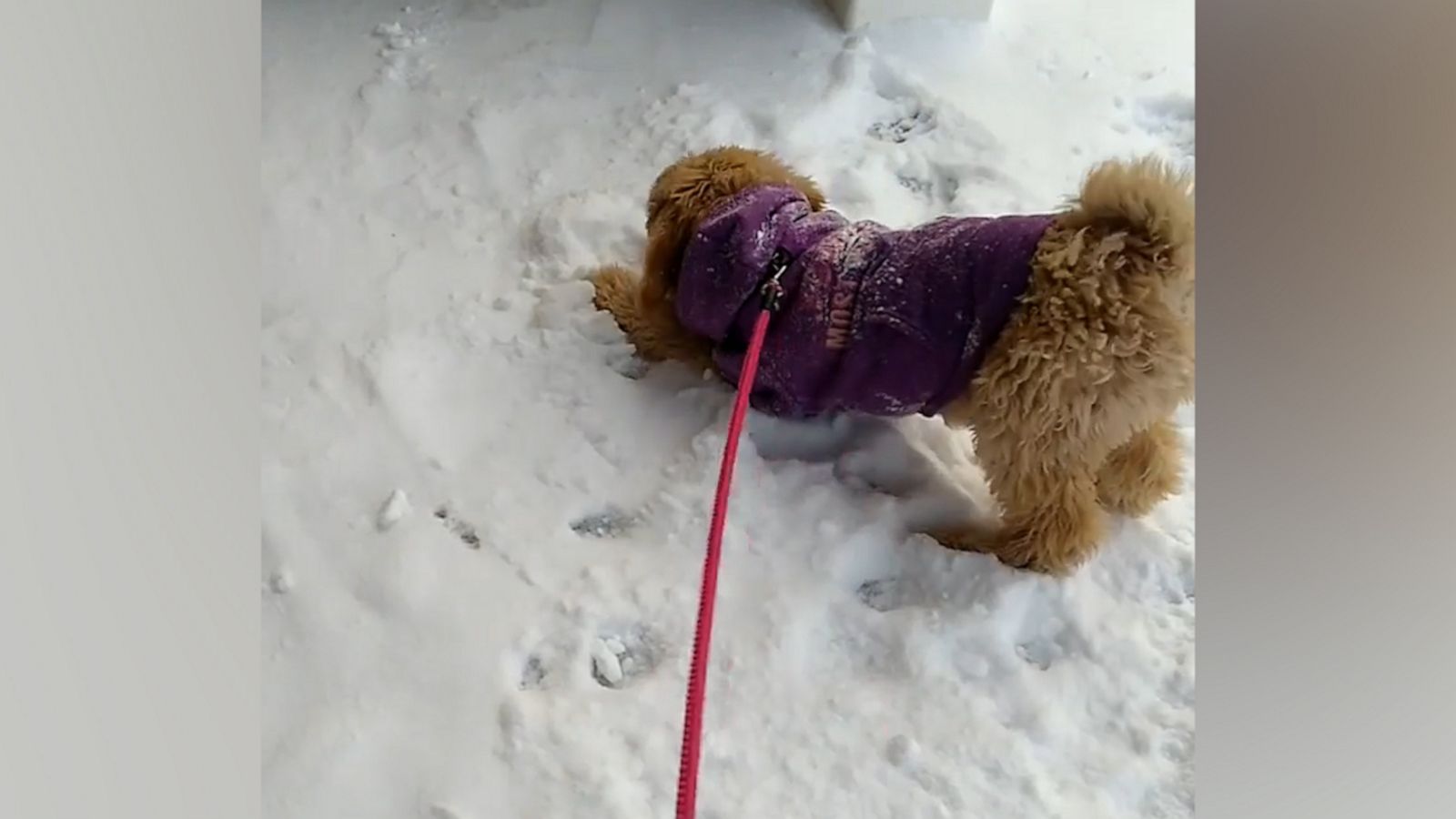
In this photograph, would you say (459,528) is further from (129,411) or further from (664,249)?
(129,411)

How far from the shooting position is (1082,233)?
1.05 metres

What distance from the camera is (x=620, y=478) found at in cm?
130

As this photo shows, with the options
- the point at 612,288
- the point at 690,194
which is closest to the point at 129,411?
the point at 690,194

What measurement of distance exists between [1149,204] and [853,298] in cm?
32

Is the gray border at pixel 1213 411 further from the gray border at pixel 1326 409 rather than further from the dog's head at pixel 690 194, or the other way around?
the dog's head at pixel 690 194

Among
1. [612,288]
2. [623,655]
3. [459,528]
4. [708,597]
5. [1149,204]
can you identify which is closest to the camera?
[708,597]

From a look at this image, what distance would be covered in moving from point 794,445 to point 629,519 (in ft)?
0.72

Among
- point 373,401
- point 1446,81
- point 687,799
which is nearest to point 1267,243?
point 1446,81

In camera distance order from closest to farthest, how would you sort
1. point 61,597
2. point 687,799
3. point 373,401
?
point 61,597, point 687,799, point 373,401

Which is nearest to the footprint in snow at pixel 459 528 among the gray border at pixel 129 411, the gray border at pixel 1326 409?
the gray border at pixel 129 411

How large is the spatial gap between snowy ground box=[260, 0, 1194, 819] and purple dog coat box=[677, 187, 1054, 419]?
109 millimetres

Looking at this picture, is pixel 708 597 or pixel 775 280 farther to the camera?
pixel 775 280

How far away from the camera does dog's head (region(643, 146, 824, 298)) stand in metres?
1.32

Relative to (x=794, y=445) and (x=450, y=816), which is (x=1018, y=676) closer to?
(x=794, y=445)
